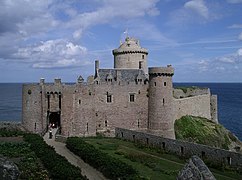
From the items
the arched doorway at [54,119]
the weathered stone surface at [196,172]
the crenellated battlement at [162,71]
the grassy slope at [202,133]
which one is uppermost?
the crenellated battlement at [162,71]

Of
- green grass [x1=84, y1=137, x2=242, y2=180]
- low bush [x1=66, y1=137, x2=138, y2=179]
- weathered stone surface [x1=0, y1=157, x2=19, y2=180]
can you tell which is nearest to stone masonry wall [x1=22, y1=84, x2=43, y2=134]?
green grass [x1=84, y1=137, x2=242, y2=180]

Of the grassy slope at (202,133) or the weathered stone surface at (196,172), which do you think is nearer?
the weathered stone surface at (196,172)

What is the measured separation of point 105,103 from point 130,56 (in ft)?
34.7

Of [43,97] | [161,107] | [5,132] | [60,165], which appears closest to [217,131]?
[161,107]

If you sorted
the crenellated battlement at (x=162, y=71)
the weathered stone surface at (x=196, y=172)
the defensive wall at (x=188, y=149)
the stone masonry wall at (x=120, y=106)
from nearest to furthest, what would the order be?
the weathered stone surface at (x=196, y=172) < the defensive wall at (x=188, y=149) < the crenellated battlement at (x=162, y=71) < the stone masonry wall at (x=120, y=106)

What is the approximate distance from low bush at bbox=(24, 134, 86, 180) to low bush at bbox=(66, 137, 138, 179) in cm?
215

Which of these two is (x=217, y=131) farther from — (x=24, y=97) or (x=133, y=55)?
(x=24, y=97)

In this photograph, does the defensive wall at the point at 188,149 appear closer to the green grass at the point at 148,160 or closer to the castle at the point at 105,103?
the green grass at the point at 148,160

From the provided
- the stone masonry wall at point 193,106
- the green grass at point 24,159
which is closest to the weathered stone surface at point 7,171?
the green grass at point 24,159

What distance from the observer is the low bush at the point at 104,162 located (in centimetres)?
2222

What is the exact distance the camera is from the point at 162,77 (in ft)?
137

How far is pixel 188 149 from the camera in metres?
30.4

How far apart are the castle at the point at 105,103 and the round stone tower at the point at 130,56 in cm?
391

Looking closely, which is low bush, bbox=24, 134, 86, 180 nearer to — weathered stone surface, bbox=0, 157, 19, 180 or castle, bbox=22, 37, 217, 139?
castle, bbox=22, 37, 217, 139
